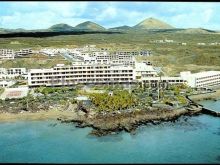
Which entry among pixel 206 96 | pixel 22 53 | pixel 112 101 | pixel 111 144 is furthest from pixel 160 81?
pixel 22 53

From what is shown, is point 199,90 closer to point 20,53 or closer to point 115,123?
point 115,123

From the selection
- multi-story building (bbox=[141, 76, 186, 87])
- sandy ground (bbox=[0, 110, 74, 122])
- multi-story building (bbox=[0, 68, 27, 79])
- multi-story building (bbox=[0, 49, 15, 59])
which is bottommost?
sandy ground (bbox=[0, 110, 74, 122])

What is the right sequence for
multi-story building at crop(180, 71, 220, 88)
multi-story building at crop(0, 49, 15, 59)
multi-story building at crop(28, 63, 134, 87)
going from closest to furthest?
multi-story building at crop(28, 63, 134, 87), multi-story building at crop(180, 71, 220, 88), multi-story building at crop(0, 49, 15, 59)

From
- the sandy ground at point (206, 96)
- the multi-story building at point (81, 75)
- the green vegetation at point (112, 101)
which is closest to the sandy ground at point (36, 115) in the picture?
the green vegetation at point (112, 101)

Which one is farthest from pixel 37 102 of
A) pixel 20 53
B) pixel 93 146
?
pixel 20 53

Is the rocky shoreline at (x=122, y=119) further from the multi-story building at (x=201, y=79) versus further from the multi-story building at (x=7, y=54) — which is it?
the multi-story building at (x=7, y=54)

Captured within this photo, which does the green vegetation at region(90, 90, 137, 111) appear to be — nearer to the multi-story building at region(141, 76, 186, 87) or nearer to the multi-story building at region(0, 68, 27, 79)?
the multi-story building at region(141, 76, 186, 87)

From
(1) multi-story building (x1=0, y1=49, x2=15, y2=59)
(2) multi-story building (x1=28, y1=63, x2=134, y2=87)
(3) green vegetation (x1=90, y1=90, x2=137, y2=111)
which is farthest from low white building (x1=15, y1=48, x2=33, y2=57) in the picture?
(3) green vegetation (x1=90, y1=90, x2=137, y2=111)
